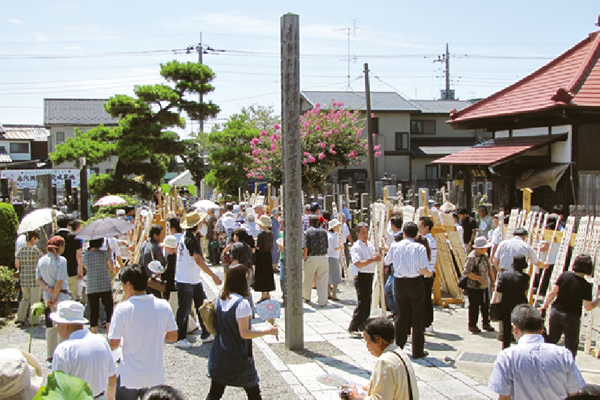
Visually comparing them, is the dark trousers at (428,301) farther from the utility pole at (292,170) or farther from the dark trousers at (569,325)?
the dark trousers at (569,325)

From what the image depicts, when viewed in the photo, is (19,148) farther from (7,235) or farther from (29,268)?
(29,268)

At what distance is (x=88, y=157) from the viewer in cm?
2464

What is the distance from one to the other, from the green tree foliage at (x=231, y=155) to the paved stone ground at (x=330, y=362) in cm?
2258

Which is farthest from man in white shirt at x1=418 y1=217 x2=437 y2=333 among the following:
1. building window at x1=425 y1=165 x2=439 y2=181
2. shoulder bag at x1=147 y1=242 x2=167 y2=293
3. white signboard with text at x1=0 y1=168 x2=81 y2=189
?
building window at x1=425 y1=165 x2=439 y2=181

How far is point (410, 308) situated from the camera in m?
8.01

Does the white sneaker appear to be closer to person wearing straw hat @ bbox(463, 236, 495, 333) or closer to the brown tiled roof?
person wearing straw hat @ bbox(463, 236, 495, 333)

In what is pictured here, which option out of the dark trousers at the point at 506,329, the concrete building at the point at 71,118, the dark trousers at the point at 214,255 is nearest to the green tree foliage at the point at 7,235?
the dark trousers at the point at 214,255

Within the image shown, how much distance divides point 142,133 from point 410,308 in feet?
64.8

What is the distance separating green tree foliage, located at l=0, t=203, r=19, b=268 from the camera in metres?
11.8

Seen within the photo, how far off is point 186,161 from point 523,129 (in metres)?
29.3

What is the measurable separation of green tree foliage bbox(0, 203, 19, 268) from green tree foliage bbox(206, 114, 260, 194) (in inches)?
803

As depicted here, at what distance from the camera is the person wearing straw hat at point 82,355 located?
4.26 meters

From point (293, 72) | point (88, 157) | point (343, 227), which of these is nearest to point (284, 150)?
point (293, 72)

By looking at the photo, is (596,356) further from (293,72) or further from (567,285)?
(293,72)
